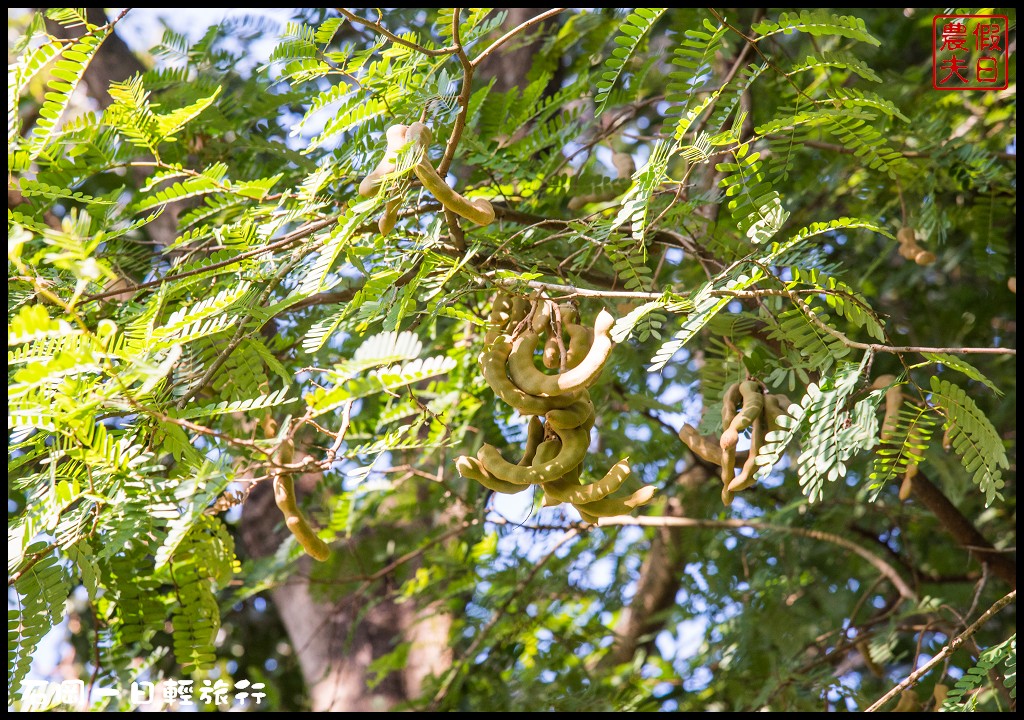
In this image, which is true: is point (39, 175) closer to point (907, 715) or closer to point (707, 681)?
point (907, 715)

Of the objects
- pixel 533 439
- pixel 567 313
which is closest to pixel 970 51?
pixel 567 313

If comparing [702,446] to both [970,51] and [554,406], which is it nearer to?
[554,406]

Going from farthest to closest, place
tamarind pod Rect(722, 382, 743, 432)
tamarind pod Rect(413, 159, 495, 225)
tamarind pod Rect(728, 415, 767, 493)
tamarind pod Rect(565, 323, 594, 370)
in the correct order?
tamarind pod Rect(722, 382, 743, 432) → tamarind pod Rect(728, 415, 767, 493) → tamarind pod Rect(565, 323, 594, 370) → tamarind pod Rect(413, 159, 495, 225)

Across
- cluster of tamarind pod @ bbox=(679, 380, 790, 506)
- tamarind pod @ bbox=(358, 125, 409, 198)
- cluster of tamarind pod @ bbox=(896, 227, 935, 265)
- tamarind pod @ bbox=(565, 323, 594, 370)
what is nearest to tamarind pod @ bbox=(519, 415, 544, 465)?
tamarind pod @ bbox=(565, 323, 594, 370)

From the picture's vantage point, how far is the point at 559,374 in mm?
1371

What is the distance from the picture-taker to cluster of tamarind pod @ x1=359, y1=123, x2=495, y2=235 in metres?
1.33

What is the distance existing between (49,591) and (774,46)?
226 cm

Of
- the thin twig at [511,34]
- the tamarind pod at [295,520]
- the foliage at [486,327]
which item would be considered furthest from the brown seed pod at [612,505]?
the thin twig at [511,34]

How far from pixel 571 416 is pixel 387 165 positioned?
0.44m

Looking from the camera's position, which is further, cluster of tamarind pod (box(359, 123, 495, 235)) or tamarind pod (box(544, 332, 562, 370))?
tamarind pod (box(544, 332, 562, 370))

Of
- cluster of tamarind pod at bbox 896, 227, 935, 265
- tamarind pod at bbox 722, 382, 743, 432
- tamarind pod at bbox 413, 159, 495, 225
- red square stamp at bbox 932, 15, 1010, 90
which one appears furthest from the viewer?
red square stamp at bbox 932, 15, 1010, 90

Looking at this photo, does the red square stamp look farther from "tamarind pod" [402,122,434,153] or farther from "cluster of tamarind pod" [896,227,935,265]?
"tamarind pod" [402,122,434,153]

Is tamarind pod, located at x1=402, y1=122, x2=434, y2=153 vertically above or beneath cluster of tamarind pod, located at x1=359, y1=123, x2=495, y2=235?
above

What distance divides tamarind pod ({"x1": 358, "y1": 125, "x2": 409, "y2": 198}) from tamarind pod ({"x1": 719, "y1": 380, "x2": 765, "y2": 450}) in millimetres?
672
